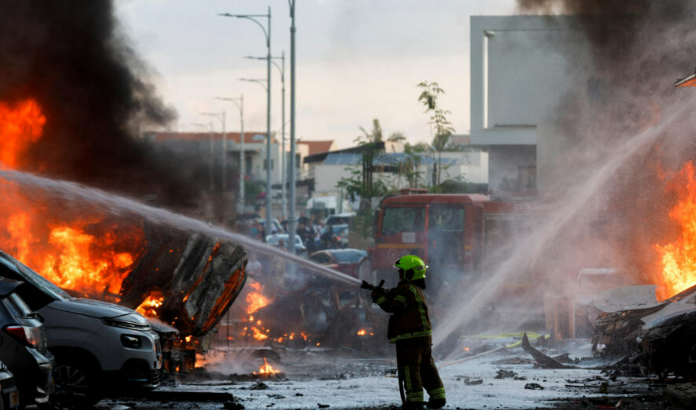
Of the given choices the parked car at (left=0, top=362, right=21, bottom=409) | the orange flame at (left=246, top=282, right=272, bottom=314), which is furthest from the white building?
the parked car at (left=0, top=362, right=21, bottom=409)

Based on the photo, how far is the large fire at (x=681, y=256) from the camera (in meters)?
15.2

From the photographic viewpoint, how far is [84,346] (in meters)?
8.04

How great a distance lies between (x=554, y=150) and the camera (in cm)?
2858

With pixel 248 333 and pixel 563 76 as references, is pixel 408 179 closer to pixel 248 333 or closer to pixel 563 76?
pixel 563 76

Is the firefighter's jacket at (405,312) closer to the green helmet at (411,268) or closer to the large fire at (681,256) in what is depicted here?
the green helmet at (411,268)

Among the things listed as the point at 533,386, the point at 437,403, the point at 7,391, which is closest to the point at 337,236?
the point at 533,386

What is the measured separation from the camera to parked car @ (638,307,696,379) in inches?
404

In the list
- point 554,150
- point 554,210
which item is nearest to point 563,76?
point 554,150

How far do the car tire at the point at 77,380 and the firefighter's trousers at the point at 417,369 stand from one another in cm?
275

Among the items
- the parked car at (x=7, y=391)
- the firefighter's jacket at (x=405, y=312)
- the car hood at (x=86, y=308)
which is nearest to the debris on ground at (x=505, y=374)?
the firefighter's jacket at (x=405, y=312)

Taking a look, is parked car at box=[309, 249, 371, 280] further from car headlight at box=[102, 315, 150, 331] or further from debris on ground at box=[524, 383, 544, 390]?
car headlight at box=[102, 315, 150, 331]

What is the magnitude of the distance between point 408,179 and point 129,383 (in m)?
25.9

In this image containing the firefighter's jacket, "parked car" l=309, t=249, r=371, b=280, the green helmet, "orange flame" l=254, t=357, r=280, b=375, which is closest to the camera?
the firefighter's jacket

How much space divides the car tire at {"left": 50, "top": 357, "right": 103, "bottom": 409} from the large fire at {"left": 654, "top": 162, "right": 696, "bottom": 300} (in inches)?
388
